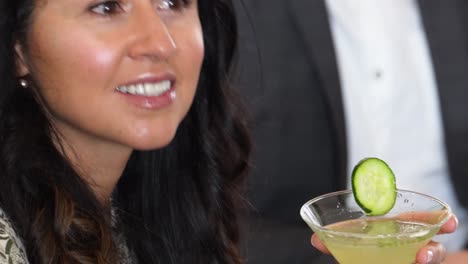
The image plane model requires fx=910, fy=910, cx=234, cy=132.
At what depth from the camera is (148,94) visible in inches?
56.7

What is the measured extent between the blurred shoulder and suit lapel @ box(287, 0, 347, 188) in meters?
1.29

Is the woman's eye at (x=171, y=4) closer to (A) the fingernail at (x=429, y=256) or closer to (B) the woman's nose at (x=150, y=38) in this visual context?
(B) the woman's nose at (x=150, y=38)

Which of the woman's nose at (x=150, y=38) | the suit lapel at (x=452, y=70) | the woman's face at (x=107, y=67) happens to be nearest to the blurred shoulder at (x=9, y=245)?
the woman's face at (x=107, y=67)

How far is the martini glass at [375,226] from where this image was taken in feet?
4.34

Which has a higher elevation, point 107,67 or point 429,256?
point 107,67

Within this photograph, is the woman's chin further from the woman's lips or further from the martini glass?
the martini glass

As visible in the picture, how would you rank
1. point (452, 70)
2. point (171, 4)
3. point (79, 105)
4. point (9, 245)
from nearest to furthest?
1. point (9, 245)
2. point (79, 105)
3. point (171, 4)
4. point (452, 70)

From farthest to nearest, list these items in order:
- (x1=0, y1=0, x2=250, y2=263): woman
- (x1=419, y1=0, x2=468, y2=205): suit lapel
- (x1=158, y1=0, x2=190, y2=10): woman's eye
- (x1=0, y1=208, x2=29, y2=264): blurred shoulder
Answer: (x1=419, y1=0, x2=468, y2=205): suit lapel → (x1=158, y1=0, x2=190, y2=10): woman's eye → (x1=0, y1=0, x2=250, y2=263): woman → (x1=0, y1=208, x2=29, y2=264): blurred shoulder

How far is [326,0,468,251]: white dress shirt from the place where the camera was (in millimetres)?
2475

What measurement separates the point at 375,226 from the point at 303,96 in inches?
47.4

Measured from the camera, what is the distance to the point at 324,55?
2.50 m

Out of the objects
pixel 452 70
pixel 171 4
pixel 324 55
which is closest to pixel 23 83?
pixel 171 4

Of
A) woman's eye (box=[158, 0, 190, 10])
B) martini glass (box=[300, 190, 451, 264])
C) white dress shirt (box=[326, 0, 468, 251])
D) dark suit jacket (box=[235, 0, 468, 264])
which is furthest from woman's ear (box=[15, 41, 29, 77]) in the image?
white dress shirt (box=[326, 0, 468, 251])

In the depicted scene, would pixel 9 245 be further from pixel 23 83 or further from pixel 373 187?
pixel 373 187
